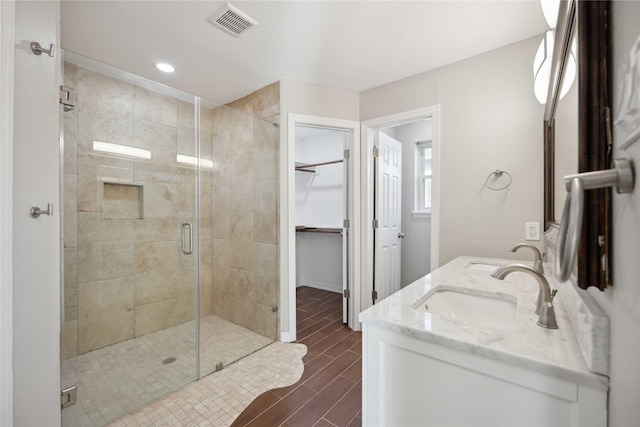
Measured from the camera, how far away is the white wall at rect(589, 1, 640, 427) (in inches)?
16.0

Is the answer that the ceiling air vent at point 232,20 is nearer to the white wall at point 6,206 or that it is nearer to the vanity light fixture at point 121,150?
the white wall at point 6,206

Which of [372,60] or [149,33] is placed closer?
[149,33]

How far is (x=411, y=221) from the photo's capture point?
3625 mm

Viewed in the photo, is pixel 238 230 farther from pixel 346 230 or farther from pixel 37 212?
pixel 37 212

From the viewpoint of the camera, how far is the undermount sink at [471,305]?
3.66 feet

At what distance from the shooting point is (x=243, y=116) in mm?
2785

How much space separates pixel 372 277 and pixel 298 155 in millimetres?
2489

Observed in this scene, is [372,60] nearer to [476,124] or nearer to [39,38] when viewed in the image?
[476,124]

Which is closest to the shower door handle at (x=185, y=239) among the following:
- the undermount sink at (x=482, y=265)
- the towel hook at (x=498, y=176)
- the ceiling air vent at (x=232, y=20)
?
the ceiling air vent at (x=232, y=20)

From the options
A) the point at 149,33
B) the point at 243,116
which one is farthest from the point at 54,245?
the point at 243,116

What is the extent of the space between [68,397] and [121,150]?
1733mm

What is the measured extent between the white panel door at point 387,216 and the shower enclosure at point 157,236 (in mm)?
1079

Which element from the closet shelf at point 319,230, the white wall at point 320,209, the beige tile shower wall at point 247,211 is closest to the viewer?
the beige tile shower wall at point 247,211

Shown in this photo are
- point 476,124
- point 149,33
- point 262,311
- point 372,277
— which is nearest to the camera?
point 149,33
